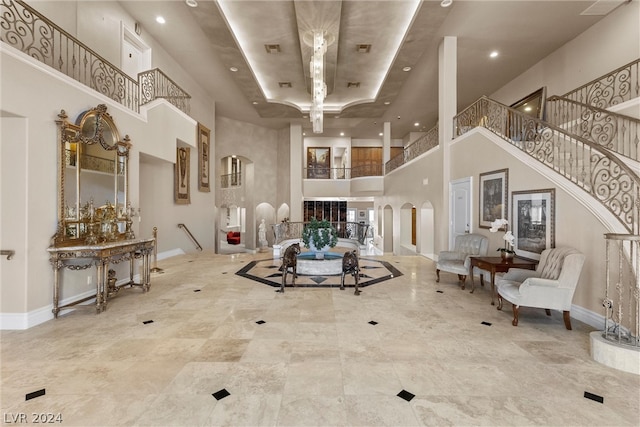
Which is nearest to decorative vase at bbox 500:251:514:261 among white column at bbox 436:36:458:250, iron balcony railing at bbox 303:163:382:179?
white column at bbox 436:36:458:250

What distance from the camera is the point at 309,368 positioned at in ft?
8.75

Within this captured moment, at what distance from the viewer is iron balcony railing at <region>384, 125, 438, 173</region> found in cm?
902

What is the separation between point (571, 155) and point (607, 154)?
1.08 m

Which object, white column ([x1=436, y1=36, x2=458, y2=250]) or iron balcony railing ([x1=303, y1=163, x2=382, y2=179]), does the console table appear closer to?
white column ([x1=436, y1=36, x2=458, y2=250])

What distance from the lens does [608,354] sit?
9.00 feet

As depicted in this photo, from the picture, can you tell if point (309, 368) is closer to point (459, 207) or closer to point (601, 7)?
point (459, 207)

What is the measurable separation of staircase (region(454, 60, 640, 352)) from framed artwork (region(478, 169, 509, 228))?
702mm

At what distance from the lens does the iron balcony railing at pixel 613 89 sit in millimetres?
5629

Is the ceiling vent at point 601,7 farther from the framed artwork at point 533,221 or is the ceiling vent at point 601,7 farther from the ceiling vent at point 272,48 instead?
the ceiling vent at point 272,48

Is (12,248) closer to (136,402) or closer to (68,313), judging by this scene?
(68,313)

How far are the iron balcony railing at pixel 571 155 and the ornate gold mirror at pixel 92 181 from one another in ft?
23.4

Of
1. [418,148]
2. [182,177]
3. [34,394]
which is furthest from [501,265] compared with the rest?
[182,177]

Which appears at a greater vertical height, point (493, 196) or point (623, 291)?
point (493, 196)

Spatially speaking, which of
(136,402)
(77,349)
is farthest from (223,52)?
(136,402)
